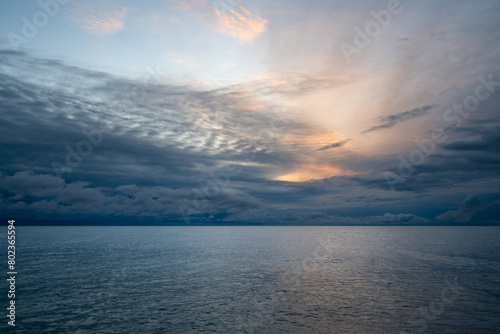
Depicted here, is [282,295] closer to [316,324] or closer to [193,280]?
[316,324]

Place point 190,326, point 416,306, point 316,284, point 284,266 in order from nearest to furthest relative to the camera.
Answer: point 190,326 → point 416,306 → point 316,284 → point 284,266

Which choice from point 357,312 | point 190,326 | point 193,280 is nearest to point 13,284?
point 193,280

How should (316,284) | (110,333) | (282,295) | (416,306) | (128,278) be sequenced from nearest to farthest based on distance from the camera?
1. (110,333)
2. (416,306)
3. (282,295)
4. (316,284)
5. (128,278)

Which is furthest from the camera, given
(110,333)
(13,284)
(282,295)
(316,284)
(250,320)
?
(316,284)

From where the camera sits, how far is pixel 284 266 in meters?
73.2

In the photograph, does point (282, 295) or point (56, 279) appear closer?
point (282, 295)

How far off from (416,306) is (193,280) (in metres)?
37.0

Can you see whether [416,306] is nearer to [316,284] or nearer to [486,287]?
[316,284]

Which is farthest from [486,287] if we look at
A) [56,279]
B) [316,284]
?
[56,279]

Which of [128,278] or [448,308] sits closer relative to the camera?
[448,308]

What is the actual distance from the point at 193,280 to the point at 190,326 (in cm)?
2512

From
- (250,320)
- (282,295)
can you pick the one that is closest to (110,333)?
(250,320)

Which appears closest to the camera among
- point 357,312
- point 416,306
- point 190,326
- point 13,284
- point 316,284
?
point 190,326

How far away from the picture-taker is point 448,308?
38062 millimetres
